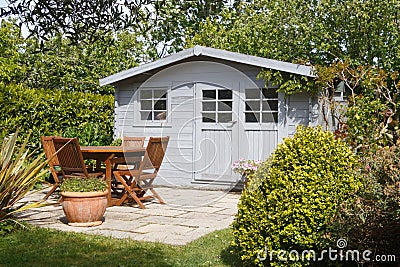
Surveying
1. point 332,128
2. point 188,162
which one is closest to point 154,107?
point 188,162

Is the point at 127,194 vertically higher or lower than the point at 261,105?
lower

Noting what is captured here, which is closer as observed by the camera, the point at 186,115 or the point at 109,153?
the point at 109,153

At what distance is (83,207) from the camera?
18.4 feet

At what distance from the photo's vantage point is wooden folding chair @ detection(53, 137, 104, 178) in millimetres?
6387

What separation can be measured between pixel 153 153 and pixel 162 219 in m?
1.08

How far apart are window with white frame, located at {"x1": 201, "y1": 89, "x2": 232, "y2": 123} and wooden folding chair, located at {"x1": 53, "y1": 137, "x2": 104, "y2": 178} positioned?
9.72ft

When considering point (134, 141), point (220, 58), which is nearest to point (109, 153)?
point (134, 141)

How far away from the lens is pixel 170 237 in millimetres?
5199

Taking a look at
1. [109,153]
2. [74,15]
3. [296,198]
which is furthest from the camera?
[109,153]

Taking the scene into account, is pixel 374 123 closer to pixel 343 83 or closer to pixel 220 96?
pixel 343 83

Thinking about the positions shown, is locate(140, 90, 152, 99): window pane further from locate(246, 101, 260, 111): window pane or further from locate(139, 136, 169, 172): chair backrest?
locate(139, 136, 169, 172): chair backrest

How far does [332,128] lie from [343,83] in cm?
79

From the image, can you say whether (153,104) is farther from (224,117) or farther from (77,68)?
(77,68)

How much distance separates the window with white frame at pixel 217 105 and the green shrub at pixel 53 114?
239 cm
